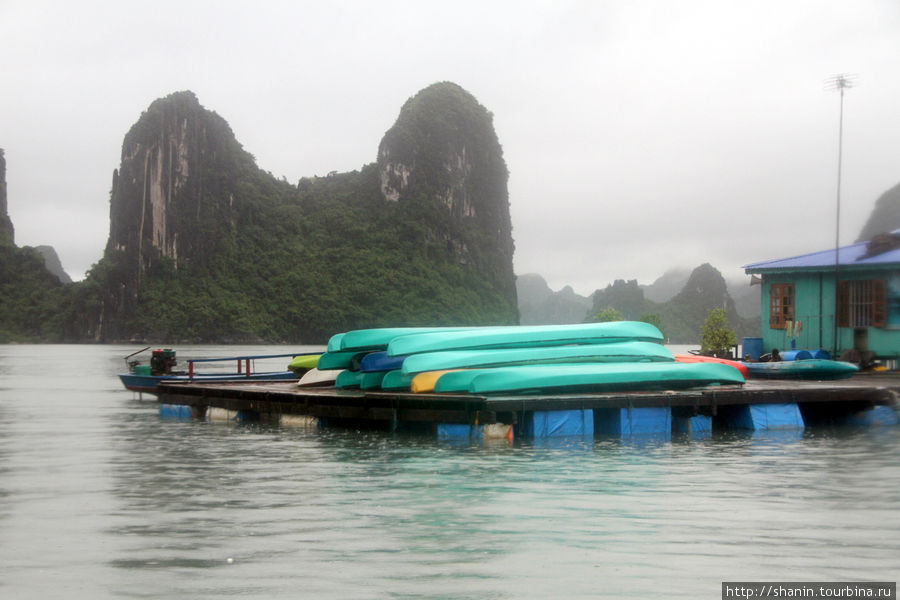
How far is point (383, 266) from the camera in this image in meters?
111

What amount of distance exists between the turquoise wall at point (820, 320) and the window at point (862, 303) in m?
0.13

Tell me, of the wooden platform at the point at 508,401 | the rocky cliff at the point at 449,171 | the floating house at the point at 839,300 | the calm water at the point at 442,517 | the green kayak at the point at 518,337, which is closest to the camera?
the calm water at the point at 442,517

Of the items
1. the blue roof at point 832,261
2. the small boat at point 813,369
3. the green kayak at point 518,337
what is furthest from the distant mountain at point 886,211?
the green kayak at point 518,337

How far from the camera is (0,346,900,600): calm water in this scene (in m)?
5.66

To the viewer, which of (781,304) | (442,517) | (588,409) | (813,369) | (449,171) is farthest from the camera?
(449,171)

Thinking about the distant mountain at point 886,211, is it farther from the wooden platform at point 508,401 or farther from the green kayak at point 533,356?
the green kayak at point 533,356

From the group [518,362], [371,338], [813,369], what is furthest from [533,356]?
[813,369]

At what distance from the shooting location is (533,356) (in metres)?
15.1

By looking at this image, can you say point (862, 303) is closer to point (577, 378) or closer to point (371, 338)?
point (577, 378)

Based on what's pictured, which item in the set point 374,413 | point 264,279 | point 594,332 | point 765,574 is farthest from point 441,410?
point 264,279

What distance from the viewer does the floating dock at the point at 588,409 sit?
13.5m

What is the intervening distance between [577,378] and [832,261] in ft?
36.4

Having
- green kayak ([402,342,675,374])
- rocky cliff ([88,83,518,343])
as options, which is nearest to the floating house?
green kayak ([402,342,675,374])

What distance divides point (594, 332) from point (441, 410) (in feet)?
11.7
